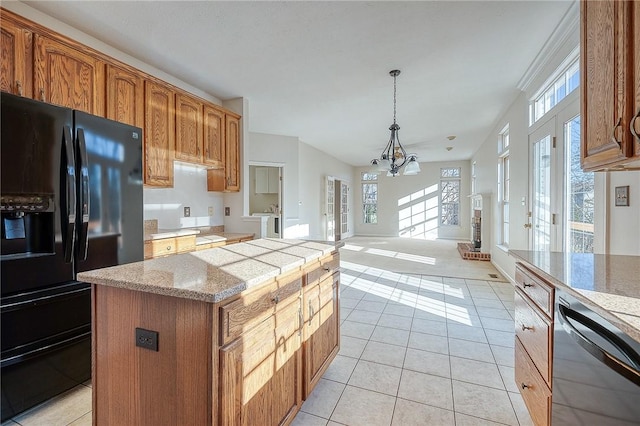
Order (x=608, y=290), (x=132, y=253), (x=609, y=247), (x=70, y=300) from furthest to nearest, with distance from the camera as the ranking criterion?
1. (x=132, y=253)
2. (x=609, y=247)
3. (x=70, y=300)
4. (x=608, y=290)

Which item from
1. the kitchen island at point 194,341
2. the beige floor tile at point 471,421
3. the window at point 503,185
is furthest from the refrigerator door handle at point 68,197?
the window at point 503,185

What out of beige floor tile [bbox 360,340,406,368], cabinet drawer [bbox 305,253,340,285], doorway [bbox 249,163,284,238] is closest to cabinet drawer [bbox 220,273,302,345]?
cabinet drawer [bbox 305,253,340,285]

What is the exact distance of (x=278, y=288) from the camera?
1.37m

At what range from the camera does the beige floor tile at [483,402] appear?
1.67 meters

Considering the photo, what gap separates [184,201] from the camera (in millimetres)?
3582

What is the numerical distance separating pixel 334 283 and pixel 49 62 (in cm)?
262

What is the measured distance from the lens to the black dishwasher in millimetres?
819

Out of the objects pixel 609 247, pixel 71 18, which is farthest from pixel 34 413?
pixel 609 247

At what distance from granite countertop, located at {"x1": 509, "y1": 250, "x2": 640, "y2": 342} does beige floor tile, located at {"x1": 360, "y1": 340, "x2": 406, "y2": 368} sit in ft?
3.93

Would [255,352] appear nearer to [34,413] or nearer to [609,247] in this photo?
[34,413]

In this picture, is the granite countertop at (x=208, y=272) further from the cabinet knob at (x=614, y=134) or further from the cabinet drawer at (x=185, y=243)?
the cabinet knob at (x=614, y=134)

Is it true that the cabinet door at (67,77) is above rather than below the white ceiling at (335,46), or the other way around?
below

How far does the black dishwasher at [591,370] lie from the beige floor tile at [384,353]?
1.14 metres

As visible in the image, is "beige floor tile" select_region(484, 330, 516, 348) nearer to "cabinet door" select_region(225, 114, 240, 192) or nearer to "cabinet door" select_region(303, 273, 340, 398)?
"cabinet door" select_region(303, 273, 340, 398)
